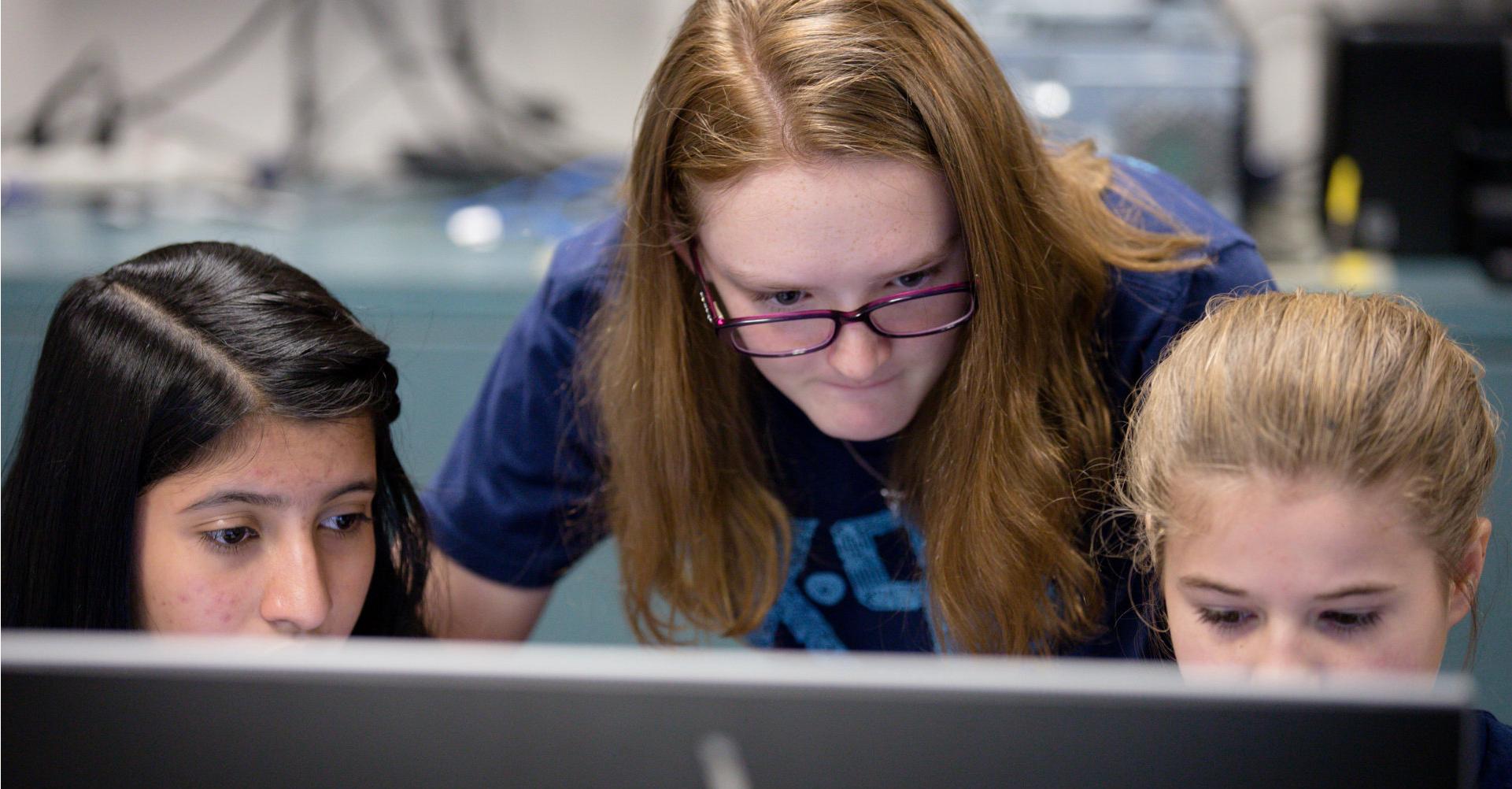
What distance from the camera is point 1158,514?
872 millimetres

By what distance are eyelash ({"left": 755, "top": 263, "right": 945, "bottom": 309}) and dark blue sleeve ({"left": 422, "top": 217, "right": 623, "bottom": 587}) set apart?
24 centimetres

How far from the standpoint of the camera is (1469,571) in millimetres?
854

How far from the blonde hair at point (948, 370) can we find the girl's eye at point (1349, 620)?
0.22 metres

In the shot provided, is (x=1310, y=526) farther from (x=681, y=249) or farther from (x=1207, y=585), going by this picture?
(x=681, y=249)

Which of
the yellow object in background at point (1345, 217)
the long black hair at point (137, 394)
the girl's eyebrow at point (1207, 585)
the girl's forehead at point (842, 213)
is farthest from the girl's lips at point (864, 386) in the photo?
the yellow object in background at point (1345, 217)

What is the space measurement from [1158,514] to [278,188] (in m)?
1.79

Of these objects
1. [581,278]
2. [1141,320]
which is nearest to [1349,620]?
[1141,320]

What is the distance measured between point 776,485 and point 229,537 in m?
0.45

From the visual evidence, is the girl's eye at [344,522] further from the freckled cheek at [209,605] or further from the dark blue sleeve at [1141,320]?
the dark blue sleeve at [1141,320]

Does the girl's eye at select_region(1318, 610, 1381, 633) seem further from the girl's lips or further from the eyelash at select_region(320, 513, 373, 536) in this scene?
the eyelash at select_region(320, 513, 373, 536)

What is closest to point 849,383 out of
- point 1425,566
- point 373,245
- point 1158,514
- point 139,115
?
point 1158,514

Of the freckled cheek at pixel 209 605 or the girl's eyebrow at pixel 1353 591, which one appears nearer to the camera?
the girl's eyebrow at pixel 1353 591

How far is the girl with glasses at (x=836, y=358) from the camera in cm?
91

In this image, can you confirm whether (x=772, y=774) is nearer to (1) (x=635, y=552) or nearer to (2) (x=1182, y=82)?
(1) (x=635, y=552)
